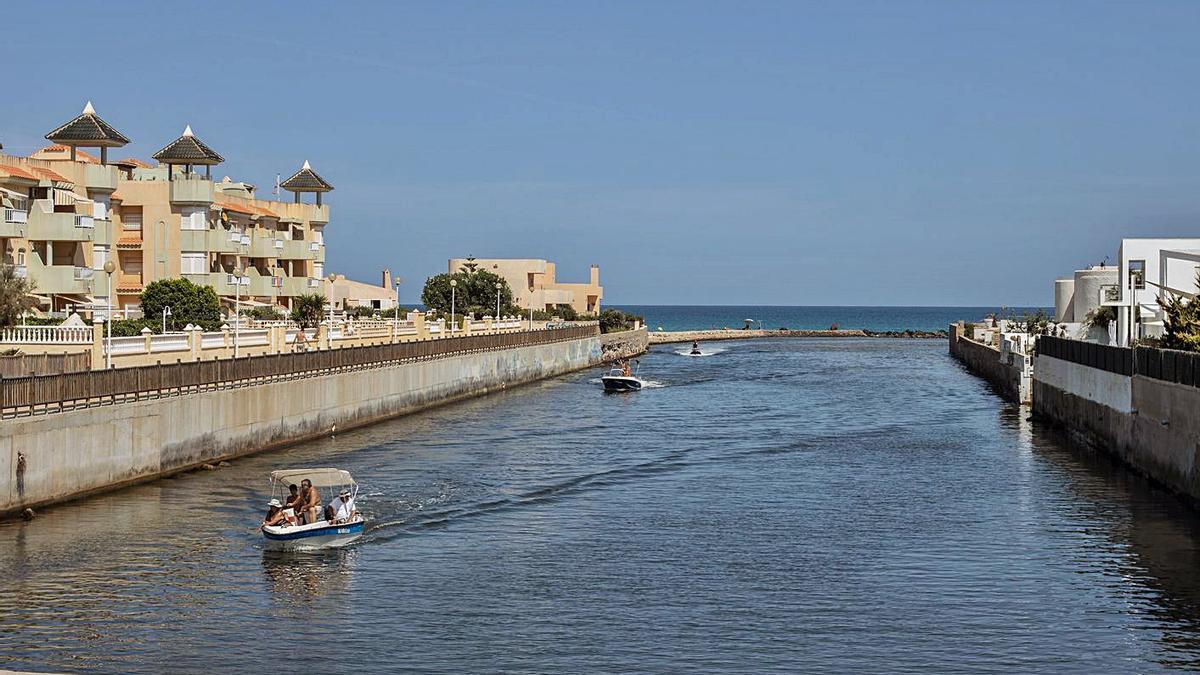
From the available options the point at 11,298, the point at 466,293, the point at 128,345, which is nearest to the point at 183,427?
the point at 128,345

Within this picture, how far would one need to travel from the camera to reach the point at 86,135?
2975 inches

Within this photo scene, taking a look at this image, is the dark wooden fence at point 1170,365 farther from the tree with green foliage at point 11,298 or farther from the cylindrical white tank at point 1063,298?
the cylindrical white tank at point 1063,298

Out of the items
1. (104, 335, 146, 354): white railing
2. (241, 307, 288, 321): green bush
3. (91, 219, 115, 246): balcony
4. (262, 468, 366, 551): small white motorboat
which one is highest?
(91, 219, 115, 246): balcony

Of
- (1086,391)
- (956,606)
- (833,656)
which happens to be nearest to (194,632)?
(833,656)

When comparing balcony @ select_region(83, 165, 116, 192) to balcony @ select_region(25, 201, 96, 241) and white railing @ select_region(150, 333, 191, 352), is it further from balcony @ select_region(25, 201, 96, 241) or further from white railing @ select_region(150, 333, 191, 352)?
white railing @ select_region(150, 333, 191, 352)

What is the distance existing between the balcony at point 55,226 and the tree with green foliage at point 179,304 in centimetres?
422

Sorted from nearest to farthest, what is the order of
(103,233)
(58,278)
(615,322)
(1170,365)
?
1. (1170,365)
2. (58,278)
3. (103,233)
4. (615,322)

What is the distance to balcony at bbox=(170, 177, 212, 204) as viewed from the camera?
85.6 m

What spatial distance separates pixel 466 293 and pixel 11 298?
94.6 meters

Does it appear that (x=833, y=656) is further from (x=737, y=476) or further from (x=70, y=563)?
Answer: (x=737, y=476)

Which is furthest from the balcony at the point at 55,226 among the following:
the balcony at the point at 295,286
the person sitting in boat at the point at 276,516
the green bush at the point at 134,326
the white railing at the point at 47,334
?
the person sitting in boat at the point at 276,516

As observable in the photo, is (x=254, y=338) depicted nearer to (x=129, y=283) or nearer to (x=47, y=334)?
(x=47, y=334)

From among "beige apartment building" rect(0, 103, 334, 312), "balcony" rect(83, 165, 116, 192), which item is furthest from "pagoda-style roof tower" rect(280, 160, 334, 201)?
"balcony" rect(83, 165, 116, 192)

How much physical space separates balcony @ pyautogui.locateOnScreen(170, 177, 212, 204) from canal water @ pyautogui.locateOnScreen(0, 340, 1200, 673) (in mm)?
33807
